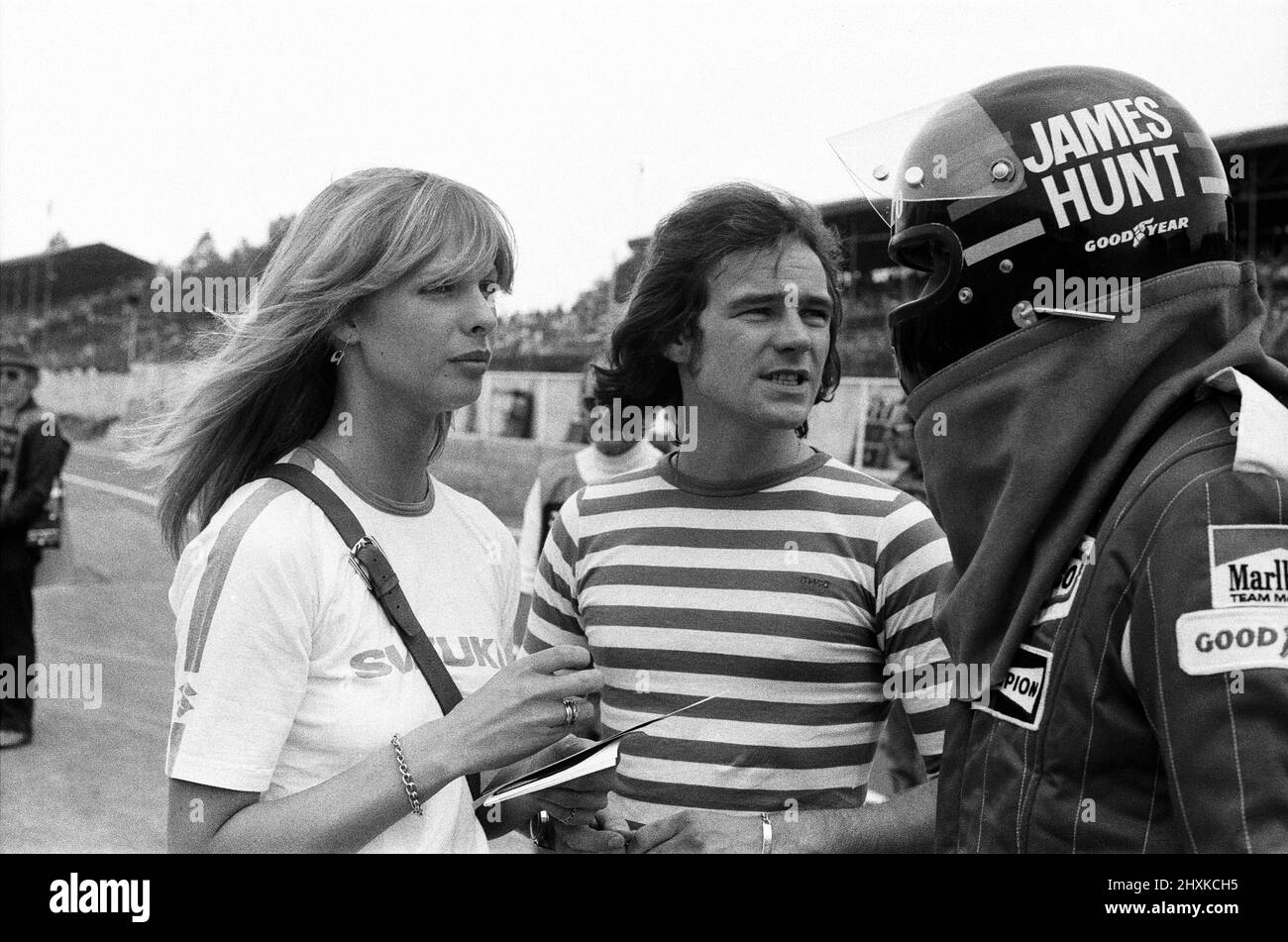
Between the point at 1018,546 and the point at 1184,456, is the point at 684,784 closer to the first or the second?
the point at 1018,546

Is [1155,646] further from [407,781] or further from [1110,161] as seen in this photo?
[407,781]

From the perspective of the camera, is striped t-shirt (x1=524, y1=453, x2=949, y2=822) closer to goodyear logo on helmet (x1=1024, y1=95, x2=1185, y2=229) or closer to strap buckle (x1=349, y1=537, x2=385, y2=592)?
strap buckle (x1=349, y1=537, x2=385, y2=592)

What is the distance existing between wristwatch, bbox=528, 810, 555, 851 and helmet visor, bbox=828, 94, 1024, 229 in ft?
4.26

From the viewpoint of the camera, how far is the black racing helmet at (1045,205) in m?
1.54

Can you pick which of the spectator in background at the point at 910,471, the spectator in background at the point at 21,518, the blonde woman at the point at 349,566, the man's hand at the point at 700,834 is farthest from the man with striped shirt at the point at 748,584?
the spectator in background at the point at 21,518

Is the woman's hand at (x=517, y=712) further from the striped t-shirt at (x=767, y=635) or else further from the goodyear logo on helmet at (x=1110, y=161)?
the goodyear logo on helmet at (x=1110, y=161)

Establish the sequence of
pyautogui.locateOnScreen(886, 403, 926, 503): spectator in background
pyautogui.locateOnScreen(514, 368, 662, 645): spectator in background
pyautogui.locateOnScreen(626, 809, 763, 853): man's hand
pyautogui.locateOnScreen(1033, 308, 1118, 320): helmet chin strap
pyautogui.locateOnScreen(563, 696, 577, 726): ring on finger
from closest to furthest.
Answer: pyautogui.locateOnScreen(1033, 308, 1118, 320): helmet chin strap
pyautogui.locateOnScreen(563, 696, 577, 726): ring on finger
pyautogui.locateOnScreen(626, 809, 763, 853): man's hand
pyautogui.locateOnScreen(514, 368, 662, 645): spectator in background
pyautogui.locateOnScreen(886, 403, 926, 503): spectator in background

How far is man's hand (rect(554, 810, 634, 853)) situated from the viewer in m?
2.05

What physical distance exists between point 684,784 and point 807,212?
1281mm

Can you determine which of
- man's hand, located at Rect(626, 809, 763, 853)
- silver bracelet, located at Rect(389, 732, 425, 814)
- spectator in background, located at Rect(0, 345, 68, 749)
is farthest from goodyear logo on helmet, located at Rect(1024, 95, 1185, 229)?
spectator in background, located at Rect(0, 345, 68, 749)

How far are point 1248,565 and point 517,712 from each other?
1.03m

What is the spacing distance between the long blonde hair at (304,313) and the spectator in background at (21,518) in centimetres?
468

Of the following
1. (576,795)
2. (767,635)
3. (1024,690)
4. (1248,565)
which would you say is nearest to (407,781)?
(576,795)

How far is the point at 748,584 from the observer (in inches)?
88.0
